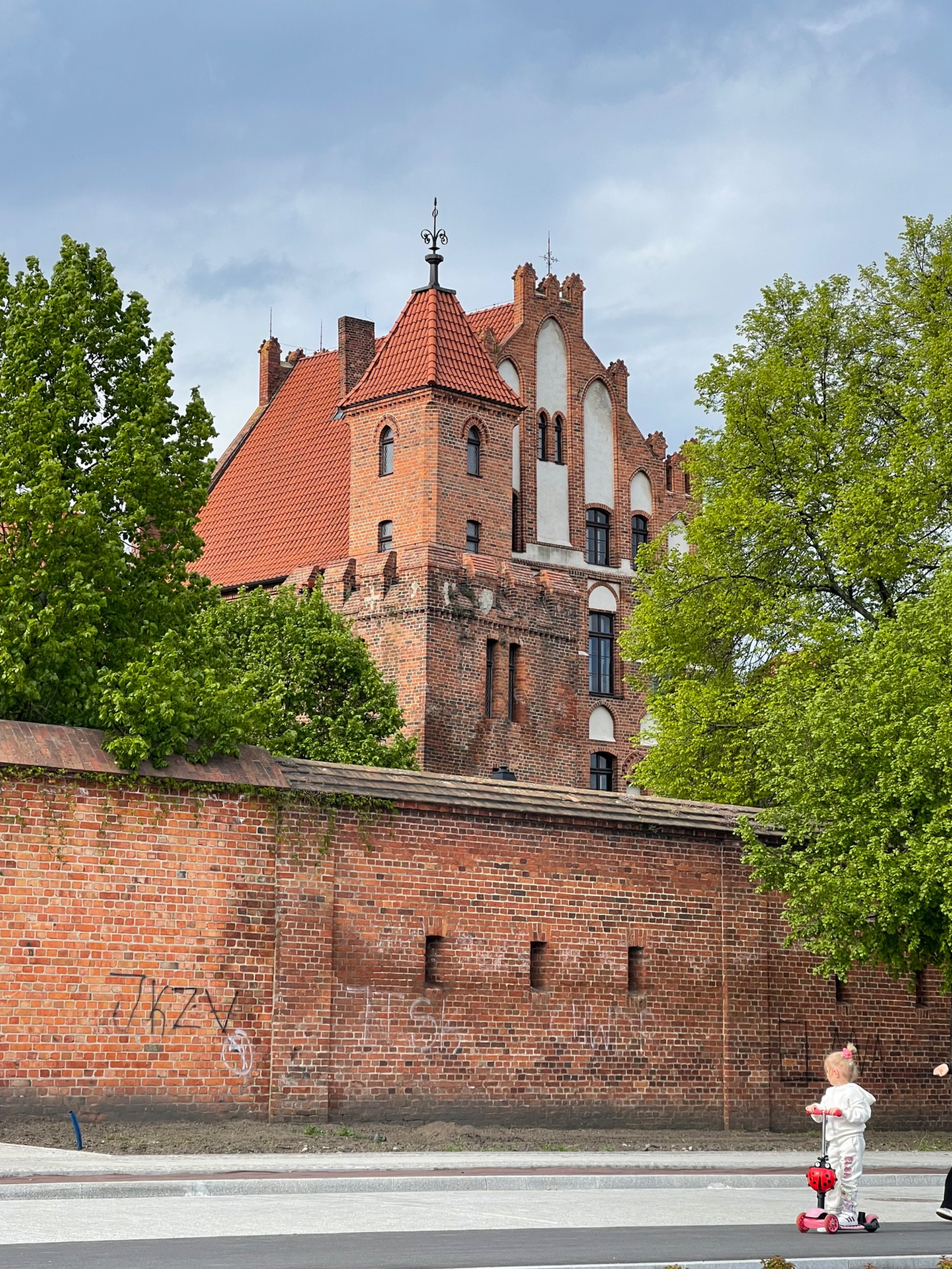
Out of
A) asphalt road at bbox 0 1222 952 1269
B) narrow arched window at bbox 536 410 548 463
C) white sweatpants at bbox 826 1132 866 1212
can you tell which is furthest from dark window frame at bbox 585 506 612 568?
asphalt road at bbox 0 1222 952 1269

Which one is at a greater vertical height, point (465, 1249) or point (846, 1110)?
point (846, 1110)

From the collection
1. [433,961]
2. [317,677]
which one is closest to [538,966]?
[433,961]

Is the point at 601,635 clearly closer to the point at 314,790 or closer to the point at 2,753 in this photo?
the point at 314,790

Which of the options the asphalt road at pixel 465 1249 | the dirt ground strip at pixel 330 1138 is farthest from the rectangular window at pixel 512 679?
the asphalt road at pixel 465 1249

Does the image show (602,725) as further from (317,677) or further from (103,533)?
(103,533)

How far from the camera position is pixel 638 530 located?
45844mm

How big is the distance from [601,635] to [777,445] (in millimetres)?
13392

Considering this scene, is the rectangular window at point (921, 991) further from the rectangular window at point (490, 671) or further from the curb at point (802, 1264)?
Answer: the rectangular window at point (490, 671)

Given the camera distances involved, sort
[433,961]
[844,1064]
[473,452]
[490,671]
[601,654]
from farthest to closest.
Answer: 1. [601,654]
2. [473,452]
3. [490,671]
4. [433,961]
5. [844,1064]

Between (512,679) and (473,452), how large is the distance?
515cm

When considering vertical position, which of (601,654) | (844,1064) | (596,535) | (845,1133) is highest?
(596,535)

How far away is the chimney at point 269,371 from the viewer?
173ft

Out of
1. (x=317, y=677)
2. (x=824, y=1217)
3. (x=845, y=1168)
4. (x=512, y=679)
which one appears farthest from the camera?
(x=512, y=679)

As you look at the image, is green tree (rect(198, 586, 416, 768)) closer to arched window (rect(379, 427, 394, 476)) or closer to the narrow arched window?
arched window (rect(379, 427, 394, 476))
